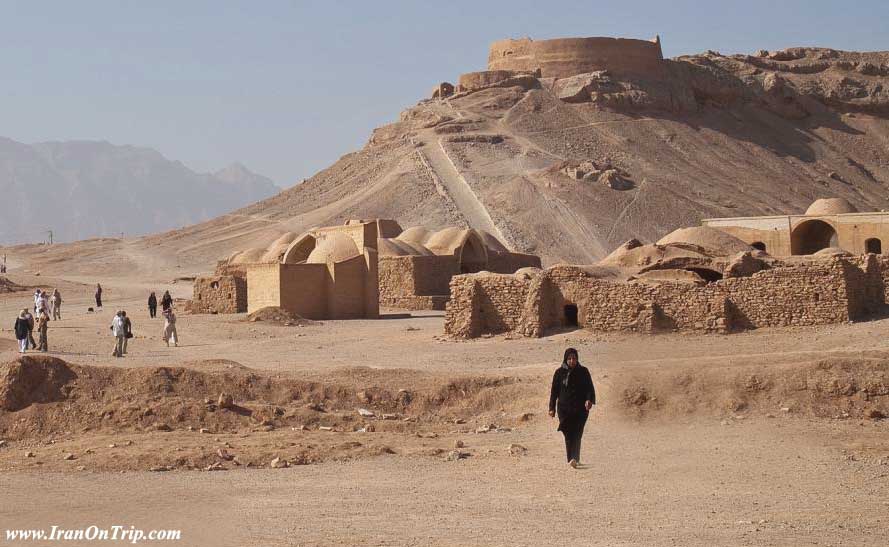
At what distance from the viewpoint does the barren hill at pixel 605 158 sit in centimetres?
5138

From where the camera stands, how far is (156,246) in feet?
190

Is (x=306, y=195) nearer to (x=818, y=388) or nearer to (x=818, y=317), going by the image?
(x=818, y=317)

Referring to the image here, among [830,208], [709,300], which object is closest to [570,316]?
[709,300]

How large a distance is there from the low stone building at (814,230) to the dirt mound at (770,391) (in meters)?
20.5

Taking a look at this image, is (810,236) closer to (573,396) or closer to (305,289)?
(305,289)

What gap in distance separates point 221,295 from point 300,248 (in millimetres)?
4598

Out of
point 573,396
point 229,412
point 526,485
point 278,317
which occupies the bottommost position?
point 526,485

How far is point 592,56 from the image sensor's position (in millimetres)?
69312

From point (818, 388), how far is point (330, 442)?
5.11m

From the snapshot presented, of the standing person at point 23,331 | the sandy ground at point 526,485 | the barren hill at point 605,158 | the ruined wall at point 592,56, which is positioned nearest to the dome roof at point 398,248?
the standing person at point 23,331

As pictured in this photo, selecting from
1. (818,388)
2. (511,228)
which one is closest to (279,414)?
(818,388)

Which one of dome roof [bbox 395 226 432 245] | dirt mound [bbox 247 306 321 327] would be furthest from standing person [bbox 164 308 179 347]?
dome roof [bbox 395 226 432 245]

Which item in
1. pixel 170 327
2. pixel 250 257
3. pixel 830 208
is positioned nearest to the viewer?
pixel 170 327

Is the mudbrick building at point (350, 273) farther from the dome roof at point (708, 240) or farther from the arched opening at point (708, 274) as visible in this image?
the arched opening at point (708, 274)
